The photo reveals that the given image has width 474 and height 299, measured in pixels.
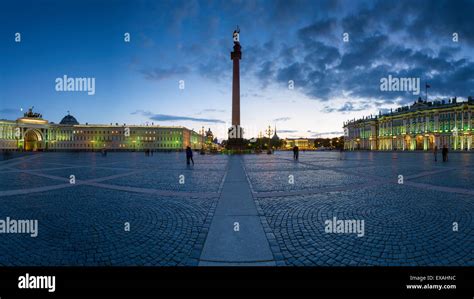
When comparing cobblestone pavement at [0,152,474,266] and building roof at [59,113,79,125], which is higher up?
building roof at [59,113,79,125]

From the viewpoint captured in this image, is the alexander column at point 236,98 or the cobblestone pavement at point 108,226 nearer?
the cobblestone pavement at point 108,226

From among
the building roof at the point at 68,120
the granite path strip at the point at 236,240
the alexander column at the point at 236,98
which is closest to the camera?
the granite path strip at the point at 236,240

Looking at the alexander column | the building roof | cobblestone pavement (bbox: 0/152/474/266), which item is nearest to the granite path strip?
cobblestone pavement (bbox: 0/152/474/266)

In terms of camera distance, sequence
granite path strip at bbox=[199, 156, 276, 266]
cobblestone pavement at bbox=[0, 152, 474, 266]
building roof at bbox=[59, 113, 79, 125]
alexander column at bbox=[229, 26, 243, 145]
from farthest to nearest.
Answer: building roof at bbox=[59, 113, 79, 125]
alexander column at bbox=[229, 26, 243, 145]
cobblestone pavement at bbox=[0, 152, 474, 266]
granite path strip at bbox=[199, 156, 276, 266]

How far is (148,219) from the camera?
205 inches

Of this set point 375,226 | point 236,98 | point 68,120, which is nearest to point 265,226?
point 375,226

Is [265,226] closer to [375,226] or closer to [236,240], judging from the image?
[236,240]

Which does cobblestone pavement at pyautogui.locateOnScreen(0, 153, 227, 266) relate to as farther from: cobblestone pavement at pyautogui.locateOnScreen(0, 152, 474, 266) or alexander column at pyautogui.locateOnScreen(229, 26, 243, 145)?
alexander column at pyautogui.locateOnScreen(229, 26, 243, 145)

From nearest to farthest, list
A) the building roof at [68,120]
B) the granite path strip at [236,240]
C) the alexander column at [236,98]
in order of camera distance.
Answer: the granite path strip at [236,240] → the alexander column at [236,98] → the building roof at [68,120]

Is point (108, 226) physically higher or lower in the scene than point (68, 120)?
lower

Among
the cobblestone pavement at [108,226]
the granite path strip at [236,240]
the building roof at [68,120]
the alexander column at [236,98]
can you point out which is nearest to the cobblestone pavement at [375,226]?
the granite path strip at [236,240]

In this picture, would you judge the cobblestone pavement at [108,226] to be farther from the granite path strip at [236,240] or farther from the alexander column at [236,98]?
the alexander column at [236,98]
